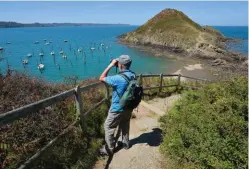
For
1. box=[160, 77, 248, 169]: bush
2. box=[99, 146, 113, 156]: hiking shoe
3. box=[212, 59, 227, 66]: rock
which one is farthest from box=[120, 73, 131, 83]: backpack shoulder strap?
box=[212, 59, 227, 66]: rock

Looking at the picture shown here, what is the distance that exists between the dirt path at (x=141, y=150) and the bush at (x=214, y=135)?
0.37 meters

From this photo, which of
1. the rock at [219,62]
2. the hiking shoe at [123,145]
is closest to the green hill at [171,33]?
the rock at [219,62]

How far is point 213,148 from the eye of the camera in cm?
463

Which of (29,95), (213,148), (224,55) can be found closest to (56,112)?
(29,95)

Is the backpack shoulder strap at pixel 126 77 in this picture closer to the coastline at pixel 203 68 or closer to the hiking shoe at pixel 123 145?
the hiking shoe at pixel 123 145

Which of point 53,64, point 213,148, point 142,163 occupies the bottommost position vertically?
point 53,64

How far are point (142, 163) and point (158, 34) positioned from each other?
88982mm

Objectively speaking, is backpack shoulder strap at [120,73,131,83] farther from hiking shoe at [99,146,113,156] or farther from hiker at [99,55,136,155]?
hiking shoe at [99,146,113,156]

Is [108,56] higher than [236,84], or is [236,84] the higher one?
[236,84]

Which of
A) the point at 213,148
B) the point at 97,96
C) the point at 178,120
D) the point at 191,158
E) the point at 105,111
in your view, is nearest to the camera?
the point at 213,148

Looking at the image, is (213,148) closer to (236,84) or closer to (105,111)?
(236,84)

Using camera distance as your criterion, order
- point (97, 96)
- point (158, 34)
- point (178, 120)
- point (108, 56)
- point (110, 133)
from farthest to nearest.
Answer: point (158, 34) < point (108, 56) < point (97, 96) < point (178, 120) < point (110, 133)

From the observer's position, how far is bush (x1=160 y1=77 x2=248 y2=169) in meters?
4.53

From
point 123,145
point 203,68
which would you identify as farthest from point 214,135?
point 203,68
